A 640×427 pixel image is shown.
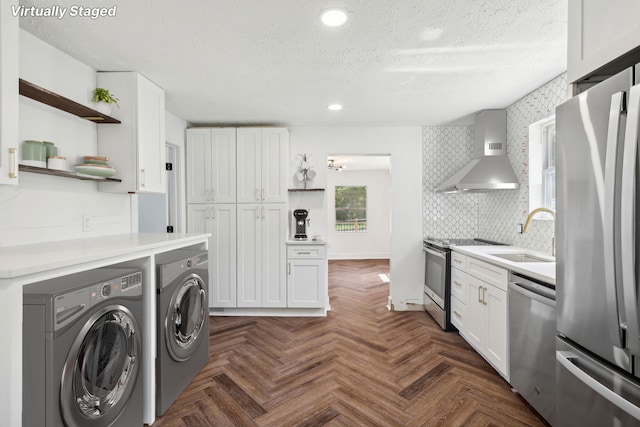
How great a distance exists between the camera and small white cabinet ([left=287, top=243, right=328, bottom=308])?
357 centimetres

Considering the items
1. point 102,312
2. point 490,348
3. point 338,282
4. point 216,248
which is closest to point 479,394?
point 490,348

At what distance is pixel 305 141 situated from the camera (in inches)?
155

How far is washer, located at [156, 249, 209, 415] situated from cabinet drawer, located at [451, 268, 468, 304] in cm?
234

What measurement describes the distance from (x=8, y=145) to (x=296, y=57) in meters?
1.68

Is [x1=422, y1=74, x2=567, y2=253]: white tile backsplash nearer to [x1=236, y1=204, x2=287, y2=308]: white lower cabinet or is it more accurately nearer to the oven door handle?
the oven door handle

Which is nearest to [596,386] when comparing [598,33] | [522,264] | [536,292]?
[536,292]

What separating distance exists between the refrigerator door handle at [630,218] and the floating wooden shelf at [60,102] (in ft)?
8.35

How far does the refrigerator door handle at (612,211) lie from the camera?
1.00 meters

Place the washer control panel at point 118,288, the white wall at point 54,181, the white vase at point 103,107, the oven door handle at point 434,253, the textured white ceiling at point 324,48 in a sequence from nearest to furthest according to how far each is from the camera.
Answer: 1. the washer control panel at point 118,288
2. the textured white ceiling at point 324,48
3. the white wall at point 54,181
4. the white vase at point 103,107
5. the oven door handle at point 434,253

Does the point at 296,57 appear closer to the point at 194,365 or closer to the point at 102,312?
the point at 102,312

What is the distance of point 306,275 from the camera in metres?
3.59

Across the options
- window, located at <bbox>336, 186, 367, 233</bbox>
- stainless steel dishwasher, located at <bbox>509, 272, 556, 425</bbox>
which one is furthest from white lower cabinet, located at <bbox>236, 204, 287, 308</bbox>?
window, located at <bbox>336, 186, 367, 233</bbox>

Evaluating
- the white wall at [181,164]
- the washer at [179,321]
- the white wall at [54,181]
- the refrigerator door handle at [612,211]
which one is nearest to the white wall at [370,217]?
the white wall at [181,164]

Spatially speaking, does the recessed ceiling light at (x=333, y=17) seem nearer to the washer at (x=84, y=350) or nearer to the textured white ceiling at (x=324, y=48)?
the textured white ceiling at (x=324, y=48)
